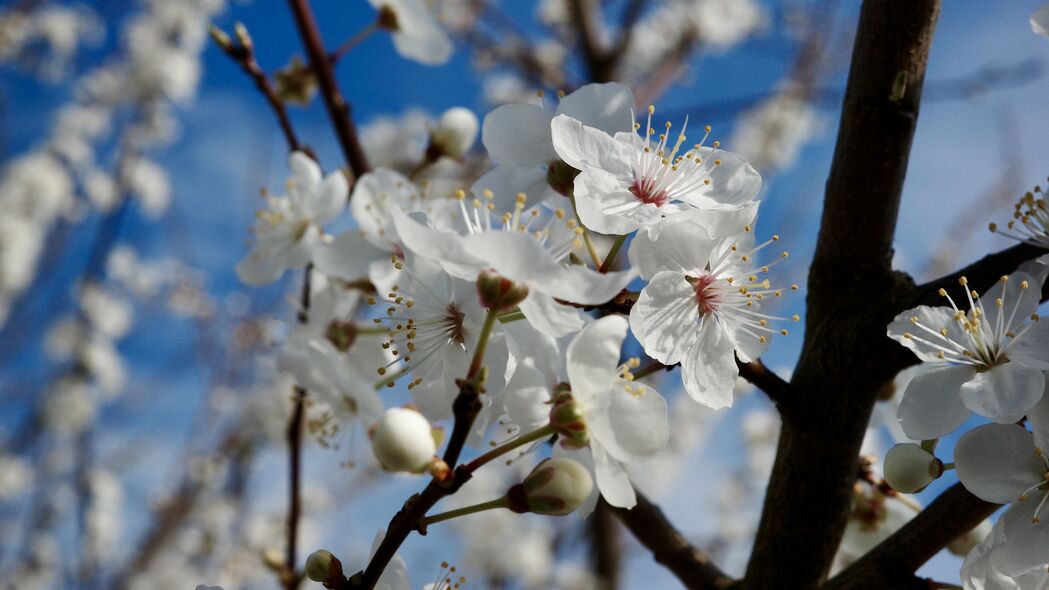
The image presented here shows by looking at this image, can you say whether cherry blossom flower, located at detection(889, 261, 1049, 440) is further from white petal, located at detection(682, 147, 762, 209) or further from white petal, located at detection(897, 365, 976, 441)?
white petal, located at detection(682, 147, 762, 209)

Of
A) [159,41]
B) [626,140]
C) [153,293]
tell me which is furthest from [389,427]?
[153,293]

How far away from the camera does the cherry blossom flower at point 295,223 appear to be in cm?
128

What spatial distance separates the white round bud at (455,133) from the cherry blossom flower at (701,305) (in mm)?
697

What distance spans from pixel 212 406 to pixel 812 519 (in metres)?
4.04

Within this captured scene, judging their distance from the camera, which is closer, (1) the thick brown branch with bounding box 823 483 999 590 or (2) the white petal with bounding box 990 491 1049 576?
(2) the white petal with bounding box 990 491 1049 576

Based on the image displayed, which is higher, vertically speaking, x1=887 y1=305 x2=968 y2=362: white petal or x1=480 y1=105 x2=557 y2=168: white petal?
x1=480 y1=105 x2=557 y2=168: white petal

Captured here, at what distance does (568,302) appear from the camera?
29.2 inches

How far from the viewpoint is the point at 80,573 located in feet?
12.8

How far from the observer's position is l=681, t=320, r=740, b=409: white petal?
2.64 feet

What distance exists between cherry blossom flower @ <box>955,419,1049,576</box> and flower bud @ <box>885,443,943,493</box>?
0.23ft

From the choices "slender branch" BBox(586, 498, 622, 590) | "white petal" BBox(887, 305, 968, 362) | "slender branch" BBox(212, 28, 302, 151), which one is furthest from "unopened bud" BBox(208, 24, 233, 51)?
"slender branch" BBox(586, 498, 622, 590)

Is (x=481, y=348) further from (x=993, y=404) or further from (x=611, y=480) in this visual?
(x=993, y=404)

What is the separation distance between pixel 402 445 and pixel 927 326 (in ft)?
1.75

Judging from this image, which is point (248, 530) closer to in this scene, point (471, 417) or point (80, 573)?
point (80, 573)
